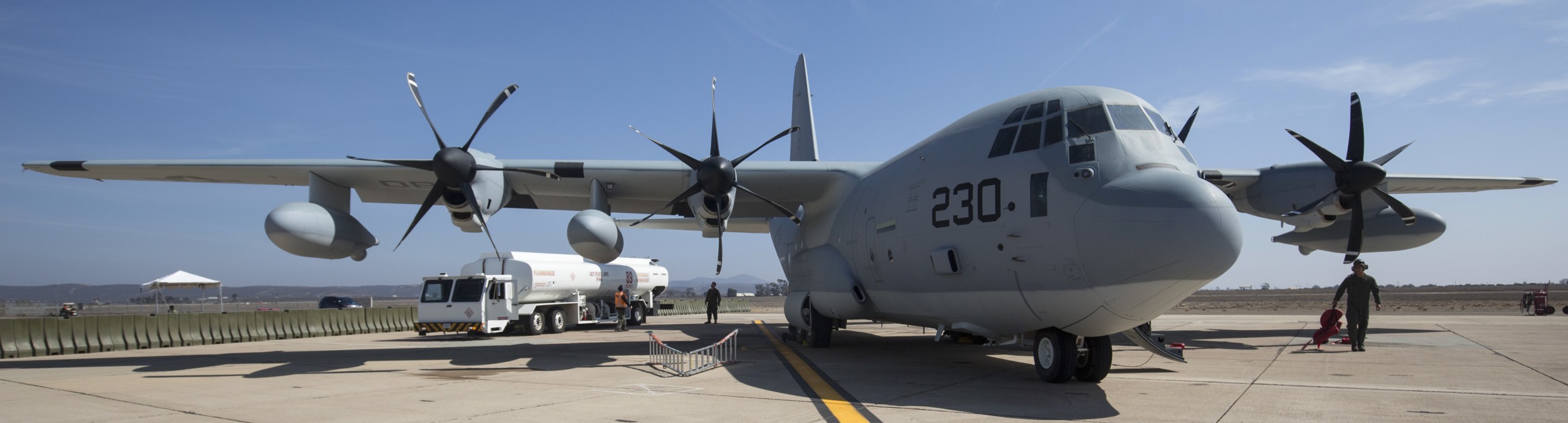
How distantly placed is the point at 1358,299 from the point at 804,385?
35.8 ft

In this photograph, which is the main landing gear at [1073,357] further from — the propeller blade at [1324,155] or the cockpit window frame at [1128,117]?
the propeller blade at [1324,155]

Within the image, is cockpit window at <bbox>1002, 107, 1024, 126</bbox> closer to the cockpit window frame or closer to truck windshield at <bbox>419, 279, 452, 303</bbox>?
the cockpit window frame

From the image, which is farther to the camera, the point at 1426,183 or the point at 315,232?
the point at 1426,183

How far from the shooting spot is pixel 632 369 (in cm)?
1205

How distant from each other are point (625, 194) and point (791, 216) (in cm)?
353

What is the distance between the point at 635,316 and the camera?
2948 cm

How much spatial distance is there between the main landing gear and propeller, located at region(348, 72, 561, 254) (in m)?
8.85

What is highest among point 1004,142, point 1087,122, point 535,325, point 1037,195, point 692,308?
point 1087,122

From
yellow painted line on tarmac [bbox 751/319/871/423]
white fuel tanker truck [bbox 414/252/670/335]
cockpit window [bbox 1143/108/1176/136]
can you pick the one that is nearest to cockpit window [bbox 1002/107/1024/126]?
cockpit window [bbox 1143/108/1176/136]

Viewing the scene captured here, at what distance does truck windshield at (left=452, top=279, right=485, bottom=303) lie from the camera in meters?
21.1

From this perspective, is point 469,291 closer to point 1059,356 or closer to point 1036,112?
point 1036,112

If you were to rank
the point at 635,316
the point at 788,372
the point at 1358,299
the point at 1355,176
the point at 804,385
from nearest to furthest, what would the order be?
the point at 804,385 < the point at 788,372 < the point at 1355,176 < the point at 1358,299 < the point at 635,316

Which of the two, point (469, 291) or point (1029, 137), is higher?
point (1029, 137)

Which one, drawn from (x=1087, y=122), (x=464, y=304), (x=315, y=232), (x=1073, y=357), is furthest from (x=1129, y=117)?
(x=464, y=304)
